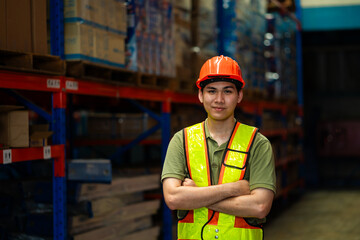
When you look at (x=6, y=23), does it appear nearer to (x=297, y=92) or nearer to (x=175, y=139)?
(x=175, y=139)

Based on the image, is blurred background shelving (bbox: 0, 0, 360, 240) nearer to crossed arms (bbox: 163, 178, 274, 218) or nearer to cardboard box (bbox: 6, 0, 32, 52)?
cardboard box (bbox: 6, 0, 32, 52)

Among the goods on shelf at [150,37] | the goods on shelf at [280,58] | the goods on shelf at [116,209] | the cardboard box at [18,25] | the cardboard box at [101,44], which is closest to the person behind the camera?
the cardboard box at [18,25]

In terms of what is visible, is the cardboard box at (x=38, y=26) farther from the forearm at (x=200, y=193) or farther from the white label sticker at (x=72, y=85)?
the forearm at (x=200, y=193)

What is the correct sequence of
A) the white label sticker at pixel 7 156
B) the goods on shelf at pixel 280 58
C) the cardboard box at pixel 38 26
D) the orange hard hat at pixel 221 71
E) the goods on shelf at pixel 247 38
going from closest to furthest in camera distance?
the orange hard hat at pixel 221 71
the white label sticker at pixel 7 156
the cardboard box at pixel 38 26
the goods on shelf at pixel 247 38
the goods on shelf at pixel 280 58

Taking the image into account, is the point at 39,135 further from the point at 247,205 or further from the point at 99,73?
the point at 247,205

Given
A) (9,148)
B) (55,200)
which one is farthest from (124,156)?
(9,148)

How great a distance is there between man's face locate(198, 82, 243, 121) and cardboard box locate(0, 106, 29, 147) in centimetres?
168

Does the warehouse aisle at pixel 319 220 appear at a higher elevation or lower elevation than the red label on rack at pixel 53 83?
lower

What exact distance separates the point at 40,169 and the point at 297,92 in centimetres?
910

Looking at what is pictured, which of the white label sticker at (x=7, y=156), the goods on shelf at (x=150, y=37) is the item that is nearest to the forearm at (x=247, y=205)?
the white label sticker at (x=7, y=156)

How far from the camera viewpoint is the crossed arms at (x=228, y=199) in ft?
8.45

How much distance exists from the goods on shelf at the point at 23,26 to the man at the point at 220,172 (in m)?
1.66

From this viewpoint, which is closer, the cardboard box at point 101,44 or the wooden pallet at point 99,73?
the wooden pallet at point 99,73

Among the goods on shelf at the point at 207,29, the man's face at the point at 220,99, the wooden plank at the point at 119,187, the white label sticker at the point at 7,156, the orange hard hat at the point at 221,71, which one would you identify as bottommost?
the wooden plank at the point at 119,187
